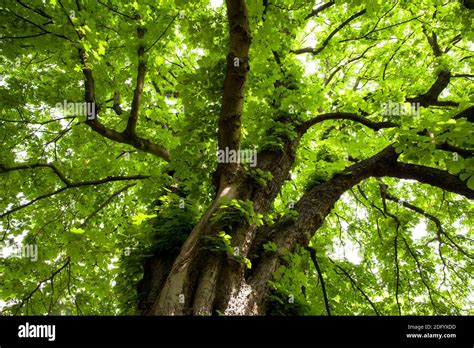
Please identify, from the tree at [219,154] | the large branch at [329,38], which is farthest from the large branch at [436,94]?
the large branch at [329,38]

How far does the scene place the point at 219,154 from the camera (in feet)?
12.7

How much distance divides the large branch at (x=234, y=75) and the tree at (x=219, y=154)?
0.01m

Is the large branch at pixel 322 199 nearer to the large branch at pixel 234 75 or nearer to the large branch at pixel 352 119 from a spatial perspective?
the large branch at pixel 352 119

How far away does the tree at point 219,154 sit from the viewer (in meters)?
3.58

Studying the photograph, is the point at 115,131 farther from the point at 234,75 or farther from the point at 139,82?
the point at 234,75

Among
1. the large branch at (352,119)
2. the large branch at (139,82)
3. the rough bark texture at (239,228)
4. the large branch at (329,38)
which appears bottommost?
the rough bark texture at (239,228)

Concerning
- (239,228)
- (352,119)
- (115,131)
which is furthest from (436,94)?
(115,131)

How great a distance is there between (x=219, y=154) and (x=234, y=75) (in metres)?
0.91

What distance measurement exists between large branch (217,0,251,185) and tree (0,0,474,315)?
1 cm

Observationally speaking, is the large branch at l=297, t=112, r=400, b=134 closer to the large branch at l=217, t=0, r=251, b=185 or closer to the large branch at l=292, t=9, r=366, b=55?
the large branch at l=217, t=0, r=251, b=185

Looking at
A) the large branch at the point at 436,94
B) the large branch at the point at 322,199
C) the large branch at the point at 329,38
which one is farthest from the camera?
the large branch at the point at 329,38

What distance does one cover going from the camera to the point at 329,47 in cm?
753

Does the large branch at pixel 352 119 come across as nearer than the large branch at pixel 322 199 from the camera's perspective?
No
